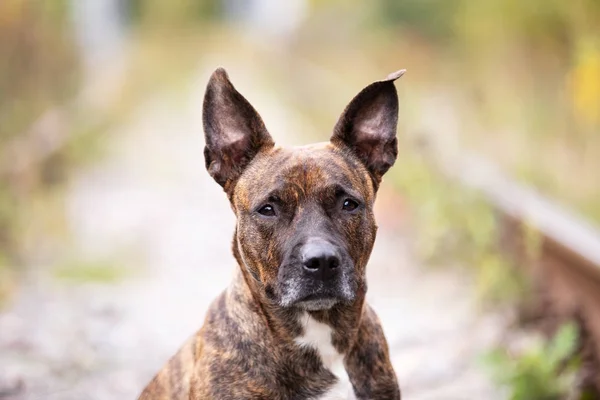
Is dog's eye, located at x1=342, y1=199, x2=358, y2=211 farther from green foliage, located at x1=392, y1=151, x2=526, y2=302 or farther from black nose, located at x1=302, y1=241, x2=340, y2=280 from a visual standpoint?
green foliage, located at x1=392, y1=151, x2=526, y2=302

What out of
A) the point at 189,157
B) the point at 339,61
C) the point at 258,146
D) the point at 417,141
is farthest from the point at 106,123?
the point at 258,146

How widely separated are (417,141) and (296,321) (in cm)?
550

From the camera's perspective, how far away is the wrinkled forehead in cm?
429

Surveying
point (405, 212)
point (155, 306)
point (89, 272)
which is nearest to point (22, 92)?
point (89, 272)

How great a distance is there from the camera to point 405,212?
32.2 ft

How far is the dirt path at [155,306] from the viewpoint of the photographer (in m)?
6.38

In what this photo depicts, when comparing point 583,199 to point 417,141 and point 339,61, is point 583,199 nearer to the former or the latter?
point 417,141

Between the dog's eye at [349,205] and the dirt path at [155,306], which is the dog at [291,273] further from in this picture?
the dirt path at [155,306]

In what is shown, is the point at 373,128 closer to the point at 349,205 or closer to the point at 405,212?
the point at 349,205

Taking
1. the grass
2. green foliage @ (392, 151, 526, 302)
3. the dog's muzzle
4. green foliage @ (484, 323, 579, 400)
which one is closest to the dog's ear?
the dog's muzzle

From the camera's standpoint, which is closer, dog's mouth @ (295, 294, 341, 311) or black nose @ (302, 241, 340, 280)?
black nose @ (302, 241, 340, 280)

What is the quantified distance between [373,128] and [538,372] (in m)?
2.14

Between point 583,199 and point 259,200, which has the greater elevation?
point 583,199

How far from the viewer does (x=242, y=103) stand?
4.48 meters
